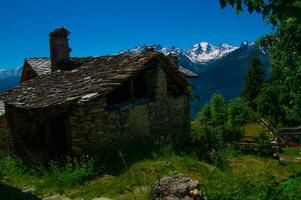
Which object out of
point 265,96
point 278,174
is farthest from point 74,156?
point 265,96

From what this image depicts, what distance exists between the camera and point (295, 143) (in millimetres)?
51562

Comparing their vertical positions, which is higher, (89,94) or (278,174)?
(89,94)

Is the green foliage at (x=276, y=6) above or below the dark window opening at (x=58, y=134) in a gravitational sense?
above

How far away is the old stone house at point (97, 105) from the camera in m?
16.2

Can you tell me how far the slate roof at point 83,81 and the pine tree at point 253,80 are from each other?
52.5m

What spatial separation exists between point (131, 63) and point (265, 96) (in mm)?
29297

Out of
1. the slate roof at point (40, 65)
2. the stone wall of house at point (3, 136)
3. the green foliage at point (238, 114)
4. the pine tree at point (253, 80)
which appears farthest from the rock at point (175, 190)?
the pine tree at point (253, 80)

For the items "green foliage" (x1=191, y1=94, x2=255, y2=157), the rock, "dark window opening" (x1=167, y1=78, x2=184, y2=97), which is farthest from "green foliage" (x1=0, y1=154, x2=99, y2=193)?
"dark window opening" (x1=167, y1=78, x2=184, y2=97)

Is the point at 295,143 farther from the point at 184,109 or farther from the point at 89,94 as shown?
the point at 89,94

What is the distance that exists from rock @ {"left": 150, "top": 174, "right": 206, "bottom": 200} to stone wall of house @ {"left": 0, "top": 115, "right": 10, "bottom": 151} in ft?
47.5

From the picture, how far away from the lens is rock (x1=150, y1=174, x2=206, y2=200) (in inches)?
355

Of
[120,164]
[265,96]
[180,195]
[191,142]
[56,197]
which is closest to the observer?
[180,195]

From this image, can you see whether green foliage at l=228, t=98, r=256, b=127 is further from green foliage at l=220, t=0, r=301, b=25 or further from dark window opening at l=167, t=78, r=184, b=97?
green foliage at l=220, t=0, r=301, b=25

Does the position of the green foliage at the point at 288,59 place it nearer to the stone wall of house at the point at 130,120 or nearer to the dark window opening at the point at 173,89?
the dark window opening at the point at 173,89
